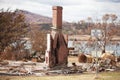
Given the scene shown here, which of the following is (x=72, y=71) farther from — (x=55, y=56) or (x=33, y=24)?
(x=33, y=24)

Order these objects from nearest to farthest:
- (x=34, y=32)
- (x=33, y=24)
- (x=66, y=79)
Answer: (x=66, y=79), (x=34, y=32), (x=33, y=24)

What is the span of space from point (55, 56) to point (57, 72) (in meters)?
2.65

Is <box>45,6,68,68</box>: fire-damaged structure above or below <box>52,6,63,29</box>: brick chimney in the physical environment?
below

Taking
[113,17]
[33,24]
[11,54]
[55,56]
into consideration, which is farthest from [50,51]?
[33,24]

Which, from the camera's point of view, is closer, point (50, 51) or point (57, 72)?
point (57, 72)

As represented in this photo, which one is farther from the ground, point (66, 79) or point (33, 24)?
point (33, 24)

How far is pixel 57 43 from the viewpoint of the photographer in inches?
763

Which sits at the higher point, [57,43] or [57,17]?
[57,17]

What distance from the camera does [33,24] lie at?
4300 centimetres

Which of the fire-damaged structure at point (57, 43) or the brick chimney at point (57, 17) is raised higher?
the brick chimney at point (57, 17)

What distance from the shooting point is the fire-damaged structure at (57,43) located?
62.7ft

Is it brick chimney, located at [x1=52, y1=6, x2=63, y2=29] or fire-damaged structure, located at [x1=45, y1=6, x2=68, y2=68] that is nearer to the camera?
fire-damaged structure, located at [x1=45, y1=6, x2=68, y2=68]

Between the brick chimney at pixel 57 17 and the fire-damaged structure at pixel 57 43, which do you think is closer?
the fire-damaged structure at pixel 57 43

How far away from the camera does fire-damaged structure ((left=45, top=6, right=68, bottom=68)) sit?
19125 millimetres
